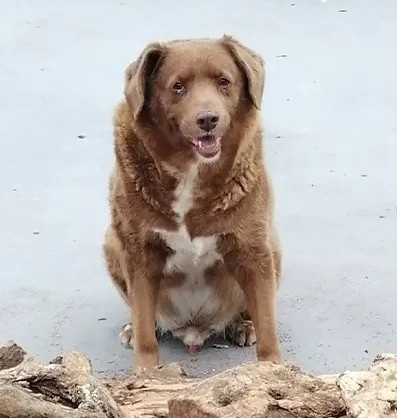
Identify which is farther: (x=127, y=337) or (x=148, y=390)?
(x=127, y=337)

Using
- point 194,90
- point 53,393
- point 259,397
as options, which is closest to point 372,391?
point 259,397

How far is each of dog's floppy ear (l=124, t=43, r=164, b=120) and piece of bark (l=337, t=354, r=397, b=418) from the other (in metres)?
1.17

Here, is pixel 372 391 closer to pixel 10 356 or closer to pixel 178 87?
pixel 10 356

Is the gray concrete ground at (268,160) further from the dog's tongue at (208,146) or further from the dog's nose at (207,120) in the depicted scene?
the dog's nose at (207,120)

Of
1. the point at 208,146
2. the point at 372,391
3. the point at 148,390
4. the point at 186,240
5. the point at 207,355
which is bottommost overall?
the point at 207,355

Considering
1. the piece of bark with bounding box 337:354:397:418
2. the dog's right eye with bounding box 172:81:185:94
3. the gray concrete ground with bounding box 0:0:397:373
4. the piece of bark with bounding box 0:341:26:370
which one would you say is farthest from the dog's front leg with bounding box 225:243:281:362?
the piece of bark with bounding box 337:354:397:418

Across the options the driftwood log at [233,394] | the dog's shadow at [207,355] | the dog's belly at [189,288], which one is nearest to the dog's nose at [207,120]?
the dog's belly at [189,288]

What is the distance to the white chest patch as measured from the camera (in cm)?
316

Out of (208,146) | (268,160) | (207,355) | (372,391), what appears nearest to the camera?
(372,391)

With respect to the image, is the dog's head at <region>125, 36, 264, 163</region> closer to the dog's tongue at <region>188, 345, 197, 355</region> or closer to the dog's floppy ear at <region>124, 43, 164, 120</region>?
the dog's floppy ear at <region>124, 43, 164, 120</region>

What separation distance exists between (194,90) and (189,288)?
26.5 inches

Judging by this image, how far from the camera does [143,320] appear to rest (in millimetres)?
3275

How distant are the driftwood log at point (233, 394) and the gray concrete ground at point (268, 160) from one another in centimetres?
110

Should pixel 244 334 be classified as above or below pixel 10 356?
below
